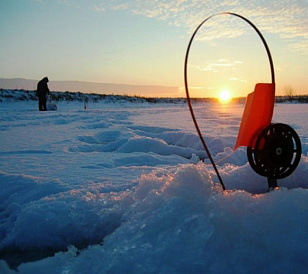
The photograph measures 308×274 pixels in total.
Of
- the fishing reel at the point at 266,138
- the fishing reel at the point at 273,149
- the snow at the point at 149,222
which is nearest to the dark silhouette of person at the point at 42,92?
the snow at the point at 149,222

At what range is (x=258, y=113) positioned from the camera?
5.85 feet

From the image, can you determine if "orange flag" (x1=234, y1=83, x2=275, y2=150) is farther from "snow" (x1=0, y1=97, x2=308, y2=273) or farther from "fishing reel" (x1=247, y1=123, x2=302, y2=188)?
"snow" (x1=0, y1=97, x2=308, y2=273)

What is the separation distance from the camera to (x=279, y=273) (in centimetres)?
123

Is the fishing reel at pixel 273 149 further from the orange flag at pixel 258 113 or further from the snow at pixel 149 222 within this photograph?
the snow at pixel 149 222

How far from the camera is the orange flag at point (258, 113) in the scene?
177 cm

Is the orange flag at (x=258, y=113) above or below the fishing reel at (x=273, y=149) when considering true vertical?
above

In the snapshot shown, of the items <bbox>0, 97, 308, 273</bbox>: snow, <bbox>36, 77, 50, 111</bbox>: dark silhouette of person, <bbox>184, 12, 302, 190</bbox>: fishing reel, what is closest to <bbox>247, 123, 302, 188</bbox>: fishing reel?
<bbox>184, 12, 302, 190</bbox>: fishing reel

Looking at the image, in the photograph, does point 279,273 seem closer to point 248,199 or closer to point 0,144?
point 248,199

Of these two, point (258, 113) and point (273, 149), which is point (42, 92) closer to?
point (258, 113)

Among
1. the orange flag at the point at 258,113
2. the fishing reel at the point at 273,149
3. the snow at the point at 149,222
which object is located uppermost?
the orange flag at the point at 258,113

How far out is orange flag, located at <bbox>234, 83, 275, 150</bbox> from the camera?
1769mm

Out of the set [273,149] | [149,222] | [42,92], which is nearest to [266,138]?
[273,149]

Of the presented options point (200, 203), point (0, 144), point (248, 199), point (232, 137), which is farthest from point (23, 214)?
point (232, 137)

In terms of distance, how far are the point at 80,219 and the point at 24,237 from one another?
1.15ft
